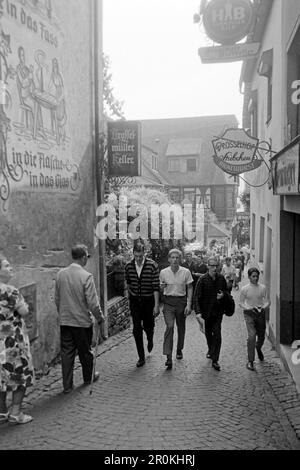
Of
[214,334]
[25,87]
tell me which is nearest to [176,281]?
[214,334]

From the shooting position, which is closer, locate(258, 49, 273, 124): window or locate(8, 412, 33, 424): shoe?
locate(8, 412, 33, 424): shoe

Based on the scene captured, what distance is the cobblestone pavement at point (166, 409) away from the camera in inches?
184

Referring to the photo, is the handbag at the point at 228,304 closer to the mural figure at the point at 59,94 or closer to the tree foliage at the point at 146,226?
the mural figure at the point at 59,94

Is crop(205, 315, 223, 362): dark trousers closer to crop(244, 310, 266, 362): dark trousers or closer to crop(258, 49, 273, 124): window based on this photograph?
crop(244, 310, 266, 362): dark trousers

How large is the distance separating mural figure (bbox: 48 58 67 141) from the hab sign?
281 cm

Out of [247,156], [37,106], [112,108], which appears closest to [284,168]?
[247,156]

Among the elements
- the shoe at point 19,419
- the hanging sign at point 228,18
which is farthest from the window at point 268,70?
the shoe at point 19,419

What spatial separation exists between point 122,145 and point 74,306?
442cm

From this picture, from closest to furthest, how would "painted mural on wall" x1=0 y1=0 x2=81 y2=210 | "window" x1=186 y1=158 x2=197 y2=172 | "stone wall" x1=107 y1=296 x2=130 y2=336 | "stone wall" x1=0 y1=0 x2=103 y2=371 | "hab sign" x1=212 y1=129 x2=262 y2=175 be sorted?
"painted mural on wall" x1=0 y1=0 x2=81 y2=210
"stone wall" x1=0 y1=0 x2=103 y2=371
"hab sign" x1=212 y1=129 x2=262 y2=175
"stone wall" x1=107 y1=296 x2=130 y2=336
"window" x1=186 y1=158 x2=197 y2=172

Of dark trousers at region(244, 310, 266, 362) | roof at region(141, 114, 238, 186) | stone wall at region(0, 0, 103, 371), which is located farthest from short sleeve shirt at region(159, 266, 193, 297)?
roof at region(141, 114, 238, 186)

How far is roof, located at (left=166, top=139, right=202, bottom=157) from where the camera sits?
44.4 m

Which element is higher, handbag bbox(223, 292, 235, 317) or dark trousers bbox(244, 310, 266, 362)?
handbag bbox(223, 292, 235, 317)

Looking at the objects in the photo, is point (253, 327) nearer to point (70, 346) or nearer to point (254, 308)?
point (254, 308)
